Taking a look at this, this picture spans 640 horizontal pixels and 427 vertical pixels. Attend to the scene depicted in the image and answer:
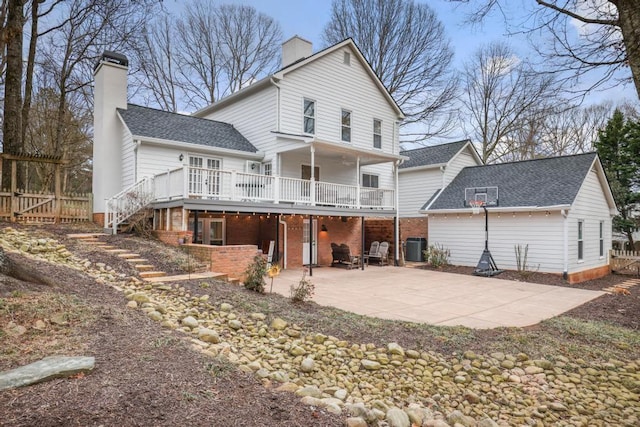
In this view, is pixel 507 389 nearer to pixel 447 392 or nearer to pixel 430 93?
pixel 447 392

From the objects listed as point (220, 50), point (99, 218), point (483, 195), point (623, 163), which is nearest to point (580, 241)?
point (483, 195)

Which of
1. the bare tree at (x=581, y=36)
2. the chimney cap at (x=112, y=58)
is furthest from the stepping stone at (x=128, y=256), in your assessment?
the bare tree at (x=581, y=36)

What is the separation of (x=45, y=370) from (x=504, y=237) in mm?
14861

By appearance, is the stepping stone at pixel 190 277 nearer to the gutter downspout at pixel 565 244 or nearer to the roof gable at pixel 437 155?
the gutter downspout at pixel 565 244

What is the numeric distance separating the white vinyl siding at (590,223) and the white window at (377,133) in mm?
8358

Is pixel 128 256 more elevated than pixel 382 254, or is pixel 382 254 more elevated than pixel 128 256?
pixel 128 256

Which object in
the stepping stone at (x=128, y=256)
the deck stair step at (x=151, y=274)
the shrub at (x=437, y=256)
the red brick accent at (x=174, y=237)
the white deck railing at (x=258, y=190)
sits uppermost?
the white deck railing at (x=258, y=190)

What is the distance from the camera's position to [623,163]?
2103cm

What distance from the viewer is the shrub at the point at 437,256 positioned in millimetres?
15609

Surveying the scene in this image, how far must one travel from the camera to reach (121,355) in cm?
348

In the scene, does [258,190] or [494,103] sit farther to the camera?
[494,103]

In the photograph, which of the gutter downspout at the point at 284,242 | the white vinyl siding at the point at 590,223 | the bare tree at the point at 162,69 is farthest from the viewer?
the bare tree at the point at 162,69

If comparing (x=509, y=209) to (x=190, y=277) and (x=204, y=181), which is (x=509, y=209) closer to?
(x=204, y=181)

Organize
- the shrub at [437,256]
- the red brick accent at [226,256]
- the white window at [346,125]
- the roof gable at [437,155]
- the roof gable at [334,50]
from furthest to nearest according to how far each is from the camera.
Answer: the roof gable at [437,155], the white window at [346,125], the shrub at [437,256], the roof gable at [334,50], the red brick accent at [226,256]
